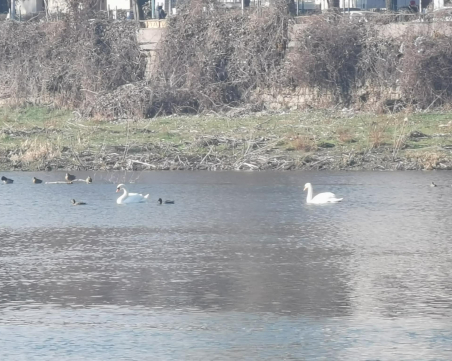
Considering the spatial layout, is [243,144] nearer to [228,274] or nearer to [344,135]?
[344,135]

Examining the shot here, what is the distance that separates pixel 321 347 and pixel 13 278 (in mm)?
6629

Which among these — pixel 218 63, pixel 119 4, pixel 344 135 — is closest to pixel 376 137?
→ pixel 344 135

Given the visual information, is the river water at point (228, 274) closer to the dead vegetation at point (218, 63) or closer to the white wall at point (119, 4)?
the dead vegetation at point (218, 63)

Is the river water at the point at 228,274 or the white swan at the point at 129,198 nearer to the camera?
the river water at the point at 228,274

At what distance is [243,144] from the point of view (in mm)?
38375

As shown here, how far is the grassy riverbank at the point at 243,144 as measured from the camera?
121 feet

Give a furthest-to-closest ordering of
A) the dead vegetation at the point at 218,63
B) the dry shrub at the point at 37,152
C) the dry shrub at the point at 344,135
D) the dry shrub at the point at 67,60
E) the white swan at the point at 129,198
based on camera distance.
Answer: the dry shrub at the point at 67,60 → the dead vegetation at the point at 218,63 → the dry shrub at the point at 344,135 → the dry shrub at the point at 37,152 → the white swan at the point at 129,198

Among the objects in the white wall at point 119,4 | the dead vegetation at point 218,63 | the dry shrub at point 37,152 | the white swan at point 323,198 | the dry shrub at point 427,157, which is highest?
the white wall at point 119,4

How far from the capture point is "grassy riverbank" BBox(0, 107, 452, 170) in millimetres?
36906

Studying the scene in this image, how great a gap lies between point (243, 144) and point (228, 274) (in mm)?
18777

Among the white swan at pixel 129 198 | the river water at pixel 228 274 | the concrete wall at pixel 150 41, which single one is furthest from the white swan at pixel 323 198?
the concrete wall at pixel 150 41

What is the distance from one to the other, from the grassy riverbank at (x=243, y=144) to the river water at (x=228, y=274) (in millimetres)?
4050

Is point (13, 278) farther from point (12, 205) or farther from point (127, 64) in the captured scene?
point (127, 64)

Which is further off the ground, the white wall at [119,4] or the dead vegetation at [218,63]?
the white wall at [119,4]
